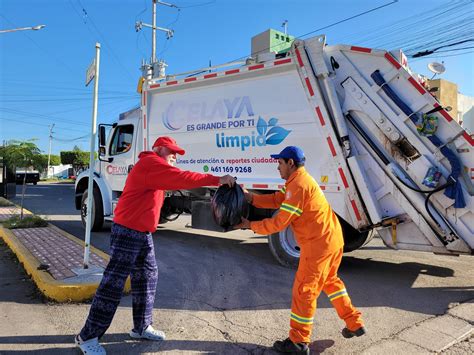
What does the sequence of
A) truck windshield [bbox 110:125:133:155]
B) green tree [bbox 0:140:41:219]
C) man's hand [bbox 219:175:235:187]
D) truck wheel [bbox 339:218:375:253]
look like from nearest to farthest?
man's hand [bbox 219:175:235:187], truck wheel [bbox 339:218:375:253], truck windshield [bbox 110:125:133:155], green tree [bbox 0:140:41:219]

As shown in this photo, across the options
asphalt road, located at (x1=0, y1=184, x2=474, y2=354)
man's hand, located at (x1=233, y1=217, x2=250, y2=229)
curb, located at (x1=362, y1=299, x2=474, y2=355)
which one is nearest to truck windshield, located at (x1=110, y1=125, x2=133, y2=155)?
asphalt road, located at (x1=0, y1=184, x2=474, y2=354)

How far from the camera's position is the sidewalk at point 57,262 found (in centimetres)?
424

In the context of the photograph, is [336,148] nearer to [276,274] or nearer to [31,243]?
[276,274]

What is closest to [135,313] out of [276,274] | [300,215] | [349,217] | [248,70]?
[300,215]

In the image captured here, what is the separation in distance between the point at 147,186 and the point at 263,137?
10.5 ft

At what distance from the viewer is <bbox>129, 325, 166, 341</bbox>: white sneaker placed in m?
3.35

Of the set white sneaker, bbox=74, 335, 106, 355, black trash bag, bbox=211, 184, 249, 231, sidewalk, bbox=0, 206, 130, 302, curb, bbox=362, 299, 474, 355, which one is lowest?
curb, bbox=362, 299, 474, 355

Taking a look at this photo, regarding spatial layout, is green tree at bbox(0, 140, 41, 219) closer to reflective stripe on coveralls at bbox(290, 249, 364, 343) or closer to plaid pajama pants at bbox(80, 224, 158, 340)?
plaid pajama pants at bbox(80, 224, 158, 340)

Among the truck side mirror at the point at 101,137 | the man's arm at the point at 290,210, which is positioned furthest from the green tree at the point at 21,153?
the man's arm at the point at 290,210

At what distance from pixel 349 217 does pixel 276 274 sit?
1.23 meters

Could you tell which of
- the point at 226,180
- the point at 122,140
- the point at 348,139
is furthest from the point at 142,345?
the point at 122,140

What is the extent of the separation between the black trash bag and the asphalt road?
38.3 inches

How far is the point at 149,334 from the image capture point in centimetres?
336

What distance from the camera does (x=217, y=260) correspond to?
6.42 metres
